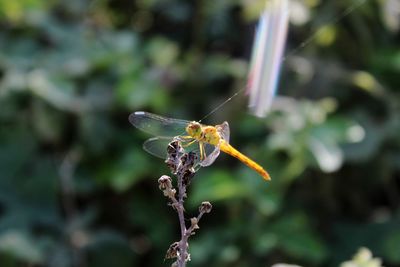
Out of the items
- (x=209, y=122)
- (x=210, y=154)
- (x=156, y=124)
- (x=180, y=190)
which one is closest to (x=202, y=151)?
(x=210, y=154)

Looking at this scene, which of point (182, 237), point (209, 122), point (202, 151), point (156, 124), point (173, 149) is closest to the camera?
point (182, 237)

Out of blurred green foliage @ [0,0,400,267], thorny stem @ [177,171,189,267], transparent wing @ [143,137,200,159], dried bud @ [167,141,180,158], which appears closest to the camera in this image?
thorny stem @ [177,171,189,267]

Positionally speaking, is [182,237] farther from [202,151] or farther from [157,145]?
[157,145]

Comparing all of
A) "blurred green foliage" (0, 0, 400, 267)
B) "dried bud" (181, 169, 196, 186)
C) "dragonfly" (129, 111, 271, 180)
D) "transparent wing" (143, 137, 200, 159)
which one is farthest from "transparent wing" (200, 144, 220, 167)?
"blurred green foliage" (0, 0, 400, 267)

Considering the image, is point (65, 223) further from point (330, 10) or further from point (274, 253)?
point (330, 10)

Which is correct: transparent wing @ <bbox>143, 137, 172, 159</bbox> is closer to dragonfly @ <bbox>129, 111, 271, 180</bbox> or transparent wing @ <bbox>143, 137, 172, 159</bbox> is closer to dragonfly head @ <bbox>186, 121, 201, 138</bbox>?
dragonfly @ <bbox>129, 111, 271, 180</bbox>

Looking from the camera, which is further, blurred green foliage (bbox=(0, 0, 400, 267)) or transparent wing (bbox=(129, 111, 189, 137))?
blurred green foliage (bbox=(0, 0, 400, 267))

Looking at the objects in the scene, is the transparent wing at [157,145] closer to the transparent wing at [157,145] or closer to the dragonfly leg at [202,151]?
the transparent wing at [157,145]
